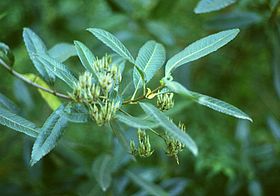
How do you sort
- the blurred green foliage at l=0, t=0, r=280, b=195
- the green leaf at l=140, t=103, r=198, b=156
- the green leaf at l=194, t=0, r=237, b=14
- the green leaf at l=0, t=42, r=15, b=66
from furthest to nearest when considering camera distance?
the blurred green foliage at l=0, t=0, r=280, b=195 < the green leaf at l=194, t=0, r=237, b=14 < the green leaf at l=0, t=42, r=15, b=66 < the green leaf at l=140, t=103, r=198, b=156

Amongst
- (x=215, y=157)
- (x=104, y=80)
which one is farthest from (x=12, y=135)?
(x=104, y=80)

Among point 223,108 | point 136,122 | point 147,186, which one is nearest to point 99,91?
point 136,122

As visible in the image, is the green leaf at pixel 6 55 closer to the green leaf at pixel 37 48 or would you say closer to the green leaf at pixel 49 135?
the green leaf at pixel 37 48

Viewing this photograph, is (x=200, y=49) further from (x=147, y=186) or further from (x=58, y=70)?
(x=147, y=186)

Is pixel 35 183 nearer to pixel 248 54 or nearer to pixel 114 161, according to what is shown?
pixel 114 161

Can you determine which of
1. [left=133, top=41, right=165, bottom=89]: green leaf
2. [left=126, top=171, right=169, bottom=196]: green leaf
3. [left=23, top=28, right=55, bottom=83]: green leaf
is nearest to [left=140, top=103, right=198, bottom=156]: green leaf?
[left=133, top=41, right=165, bottom=89]: green leaf

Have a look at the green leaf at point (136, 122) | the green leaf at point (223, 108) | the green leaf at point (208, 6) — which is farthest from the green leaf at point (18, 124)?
the green leaf at point (208, 6)

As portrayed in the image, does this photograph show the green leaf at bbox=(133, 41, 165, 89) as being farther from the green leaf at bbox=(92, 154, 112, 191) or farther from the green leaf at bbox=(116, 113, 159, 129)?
the green leaf at bbox=(92, 154, 112, 191)
